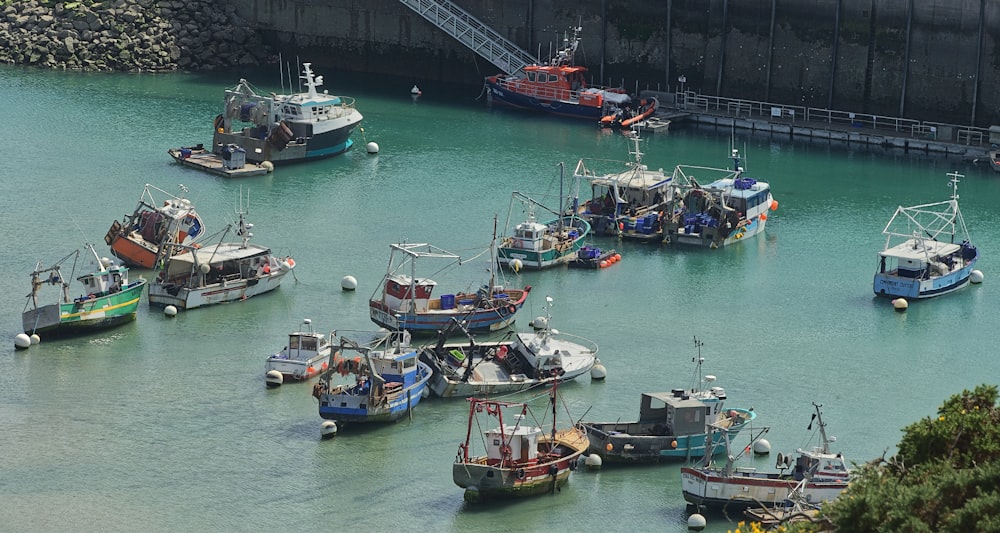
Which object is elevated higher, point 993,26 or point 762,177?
point 993,26

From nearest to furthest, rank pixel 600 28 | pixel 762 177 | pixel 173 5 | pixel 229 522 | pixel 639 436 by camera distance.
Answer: pixel 229 522 < pixel 639 436 < pixel 762 177 < pixel 600 28 < pixel 173 5

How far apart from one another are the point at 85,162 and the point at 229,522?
4134 centimetres

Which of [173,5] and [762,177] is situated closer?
[762,177]

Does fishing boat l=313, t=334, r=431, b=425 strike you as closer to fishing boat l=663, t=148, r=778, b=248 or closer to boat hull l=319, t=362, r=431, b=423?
boat hull l=319, t=362, r=431, b=423

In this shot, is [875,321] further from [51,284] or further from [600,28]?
[600,28]

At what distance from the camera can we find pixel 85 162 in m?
85.2

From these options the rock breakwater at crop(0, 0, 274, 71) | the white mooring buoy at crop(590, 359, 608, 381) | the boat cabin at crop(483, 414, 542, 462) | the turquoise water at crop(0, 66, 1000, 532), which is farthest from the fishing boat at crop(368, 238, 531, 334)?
the rock breakwater at crop(0, 0, 274, 71)

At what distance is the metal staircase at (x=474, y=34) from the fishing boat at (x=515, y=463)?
5446cm

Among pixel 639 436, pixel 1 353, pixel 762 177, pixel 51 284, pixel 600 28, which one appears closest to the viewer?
pixel 639 436

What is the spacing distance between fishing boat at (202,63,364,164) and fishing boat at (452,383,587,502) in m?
37.9

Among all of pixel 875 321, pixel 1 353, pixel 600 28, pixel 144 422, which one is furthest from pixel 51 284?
pixel 600 28

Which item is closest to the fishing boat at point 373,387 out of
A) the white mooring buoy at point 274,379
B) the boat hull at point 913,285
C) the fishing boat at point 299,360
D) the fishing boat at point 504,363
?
the fishing boat at point 504,363

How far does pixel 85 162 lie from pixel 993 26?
43786mm

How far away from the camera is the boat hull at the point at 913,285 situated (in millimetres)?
66375
